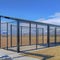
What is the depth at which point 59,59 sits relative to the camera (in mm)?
9133

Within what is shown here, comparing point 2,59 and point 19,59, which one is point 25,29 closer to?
point 19,59

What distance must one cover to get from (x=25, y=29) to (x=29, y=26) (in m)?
0.72

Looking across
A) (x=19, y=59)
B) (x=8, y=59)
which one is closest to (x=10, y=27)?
(x=19, y=59)

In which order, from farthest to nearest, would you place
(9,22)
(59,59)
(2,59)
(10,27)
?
1. (10,27)
2. (9,22)
3. (59,59)
4. (2,59)

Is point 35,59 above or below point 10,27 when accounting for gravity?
below

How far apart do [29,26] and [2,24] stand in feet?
12.1

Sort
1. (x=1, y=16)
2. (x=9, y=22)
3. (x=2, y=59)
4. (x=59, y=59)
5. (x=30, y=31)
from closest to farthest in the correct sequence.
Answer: (x=2, y=59), (x=59, y=59), (x=1, y=16), (x=9, y=22), (x=30, y=31)

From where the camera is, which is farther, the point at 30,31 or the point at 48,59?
the point at 30,31

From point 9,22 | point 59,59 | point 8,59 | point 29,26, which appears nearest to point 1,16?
point 9,22

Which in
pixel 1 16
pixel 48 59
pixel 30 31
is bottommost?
pixel 48 59

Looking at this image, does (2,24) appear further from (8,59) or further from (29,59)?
(8,59)

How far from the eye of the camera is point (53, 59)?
30.3ft

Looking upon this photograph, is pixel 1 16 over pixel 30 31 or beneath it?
over

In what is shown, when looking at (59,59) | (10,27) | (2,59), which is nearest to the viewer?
(2,59)
